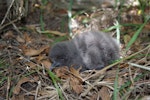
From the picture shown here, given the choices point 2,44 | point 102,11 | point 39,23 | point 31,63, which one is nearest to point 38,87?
point 31,63

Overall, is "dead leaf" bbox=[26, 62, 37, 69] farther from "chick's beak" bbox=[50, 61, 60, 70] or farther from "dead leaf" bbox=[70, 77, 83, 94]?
"dead leaf" bbox=[70, 77, 83, 94]

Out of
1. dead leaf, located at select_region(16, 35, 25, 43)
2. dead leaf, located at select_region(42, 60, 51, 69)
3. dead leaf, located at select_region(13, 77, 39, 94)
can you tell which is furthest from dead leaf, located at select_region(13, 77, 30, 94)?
dead leaf, located at select_region(16, 35, 25, 43)

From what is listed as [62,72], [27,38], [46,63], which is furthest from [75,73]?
[27,38]

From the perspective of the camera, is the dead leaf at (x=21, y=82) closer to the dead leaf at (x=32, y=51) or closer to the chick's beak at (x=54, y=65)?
the chick's beak at (x=54, y=65)

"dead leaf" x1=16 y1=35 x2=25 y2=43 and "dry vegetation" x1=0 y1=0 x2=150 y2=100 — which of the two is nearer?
"dry vegetation" x1=0 y1=0 x2=150 y2=100

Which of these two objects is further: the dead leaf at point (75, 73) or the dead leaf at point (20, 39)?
the dead leaf at point (20, 39)

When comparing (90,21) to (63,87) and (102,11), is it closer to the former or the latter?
(102,11)

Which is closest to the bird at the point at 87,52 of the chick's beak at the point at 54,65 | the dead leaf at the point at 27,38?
the chick's beak at the point at 54,65
